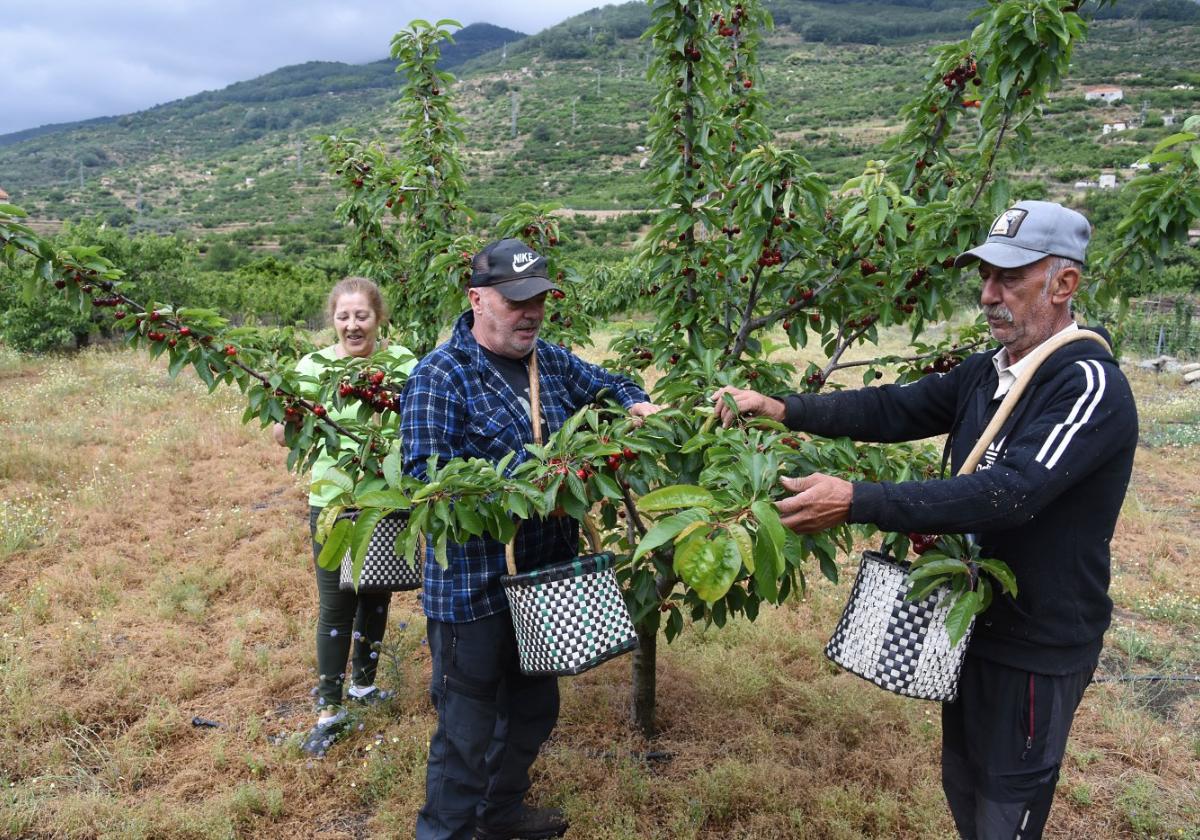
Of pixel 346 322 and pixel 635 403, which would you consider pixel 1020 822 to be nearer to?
pixel 635 403

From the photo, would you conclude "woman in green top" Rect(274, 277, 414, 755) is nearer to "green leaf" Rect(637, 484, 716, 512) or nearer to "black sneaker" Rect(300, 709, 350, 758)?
"black sneaker" Rect(300, 709, 350, 758)

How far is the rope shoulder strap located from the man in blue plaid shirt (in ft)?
3.46

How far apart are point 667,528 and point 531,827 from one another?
2061mm

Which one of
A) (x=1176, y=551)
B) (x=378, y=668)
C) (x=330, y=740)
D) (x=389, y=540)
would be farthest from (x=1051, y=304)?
(x=1176, y=551)

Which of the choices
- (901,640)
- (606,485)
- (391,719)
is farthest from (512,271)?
(391,719)

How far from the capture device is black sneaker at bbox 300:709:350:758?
11.4 ft

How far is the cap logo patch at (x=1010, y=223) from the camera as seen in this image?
188cm

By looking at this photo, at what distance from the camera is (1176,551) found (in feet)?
19.8

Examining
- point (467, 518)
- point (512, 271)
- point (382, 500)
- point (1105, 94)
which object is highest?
point (1105, 94)

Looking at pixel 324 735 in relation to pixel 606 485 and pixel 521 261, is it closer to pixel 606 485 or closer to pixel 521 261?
pixel 606 485

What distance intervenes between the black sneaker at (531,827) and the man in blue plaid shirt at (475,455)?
1.35 feet

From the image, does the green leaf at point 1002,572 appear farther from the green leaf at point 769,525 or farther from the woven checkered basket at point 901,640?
the green leaf at point 769,525

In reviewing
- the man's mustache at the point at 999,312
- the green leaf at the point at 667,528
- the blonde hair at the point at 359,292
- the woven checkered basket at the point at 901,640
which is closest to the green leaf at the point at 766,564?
the green leaf at the point at 667,528

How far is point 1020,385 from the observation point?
1.88 m
